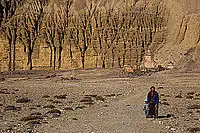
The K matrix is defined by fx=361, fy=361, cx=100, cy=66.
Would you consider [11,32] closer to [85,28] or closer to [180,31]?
[85,28]

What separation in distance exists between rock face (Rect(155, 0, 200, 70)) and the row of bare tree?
149 inches

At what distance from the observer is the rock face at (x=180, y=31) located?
78.2 meters

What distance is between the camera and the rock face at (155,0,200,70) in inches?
3077

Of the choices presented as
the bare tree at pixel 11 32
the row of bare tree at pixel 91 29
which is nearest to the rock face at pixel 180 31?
the row of bare tree at pixel 91 29

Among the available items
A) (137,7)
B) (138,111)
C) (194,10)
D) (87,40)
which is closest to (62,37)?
(87,40)

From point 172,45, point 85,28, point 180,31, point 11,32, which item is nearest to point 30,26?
point 11,32

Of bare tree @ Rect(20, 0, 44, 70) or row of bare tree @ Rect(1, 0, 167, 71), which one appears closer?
row of bare tree @ Rect(1, 0, 167, 71)

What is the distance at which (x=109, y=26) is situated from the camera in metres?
95.6

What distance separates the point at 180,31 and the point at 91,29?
80.3 feet

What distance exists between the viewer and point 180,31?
278ft

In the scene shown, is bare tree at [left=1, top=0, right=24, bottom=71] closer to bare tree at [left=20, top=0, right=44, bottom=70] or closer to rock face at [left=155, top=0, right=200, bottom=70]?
bare tree at [left=20, top=0, right=44, bottom=70]

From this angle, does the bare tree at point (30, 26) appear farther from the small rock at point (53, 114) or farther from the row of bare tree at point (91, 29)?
the small rock at point (53, 114)

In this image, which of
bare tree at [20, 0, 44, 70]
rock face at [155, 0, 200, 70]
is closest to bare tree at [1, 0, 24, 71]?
bare tree at [20, 0, 44, 70]

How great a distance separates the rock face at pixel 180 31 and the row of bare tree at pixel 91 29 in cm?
377
